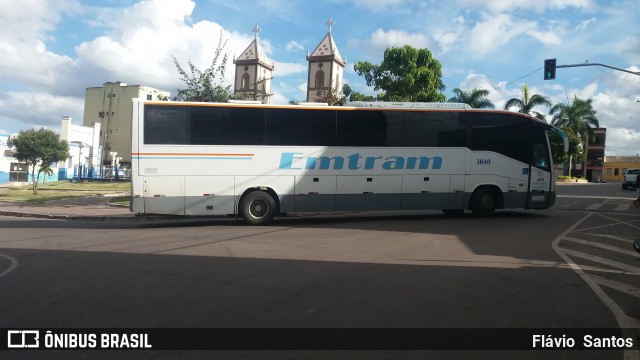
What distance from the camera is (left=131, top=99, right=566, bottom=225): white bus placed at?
43.1 feet

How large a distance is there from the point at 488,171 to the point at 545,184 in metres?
2.24

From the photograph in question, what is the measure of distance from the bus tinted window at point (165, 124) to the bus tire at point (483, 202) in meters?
9.23

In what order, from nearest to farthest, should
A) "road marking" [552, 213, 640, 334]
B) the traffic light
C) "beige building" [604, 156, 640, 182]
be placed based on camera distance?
"road marking" [552, 213, 640, 334]
the traffic light
"beige building" [604, 156, 640, 182]

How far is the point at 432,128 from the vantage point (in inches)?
578

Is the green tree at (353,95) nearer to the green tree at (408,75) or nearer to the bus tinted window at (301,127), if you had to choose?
the green tree at (408,75)

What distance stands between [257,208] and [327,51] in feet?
225

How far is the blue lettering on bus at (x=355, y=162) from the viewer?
13836mm

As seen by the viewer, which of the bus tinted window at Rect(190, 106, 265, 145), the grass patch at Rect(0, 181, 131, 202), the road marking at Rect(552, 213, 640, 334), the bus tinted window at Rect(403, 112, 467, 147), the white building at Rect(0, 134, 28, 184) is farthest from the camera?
the white building at Rect(0, 134, 28, 184)

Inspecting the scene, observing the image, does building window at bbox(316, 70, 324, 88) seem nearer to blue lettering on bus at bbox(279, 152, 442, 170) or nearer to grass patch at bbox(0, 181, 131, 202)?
grass patch at bbox(0, 181, 131, 202)

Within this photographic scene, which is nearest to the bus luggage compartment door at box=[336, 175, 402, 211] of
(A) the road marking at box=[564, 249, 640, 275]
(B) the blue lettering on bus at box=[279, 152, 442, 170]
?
(B) the blue lettering on bus at box=[279, 152, 442, 170]

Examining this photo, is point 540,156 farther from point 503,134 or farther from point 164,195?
point 164,195

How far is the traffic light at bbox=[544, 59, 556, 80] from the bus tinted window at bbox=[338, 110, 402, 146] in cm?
1218

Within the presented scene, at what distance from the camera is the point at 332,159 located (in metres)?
14.1

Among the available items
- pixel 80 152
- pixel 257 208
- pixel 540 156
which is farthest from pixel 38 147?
pixel 540 156
